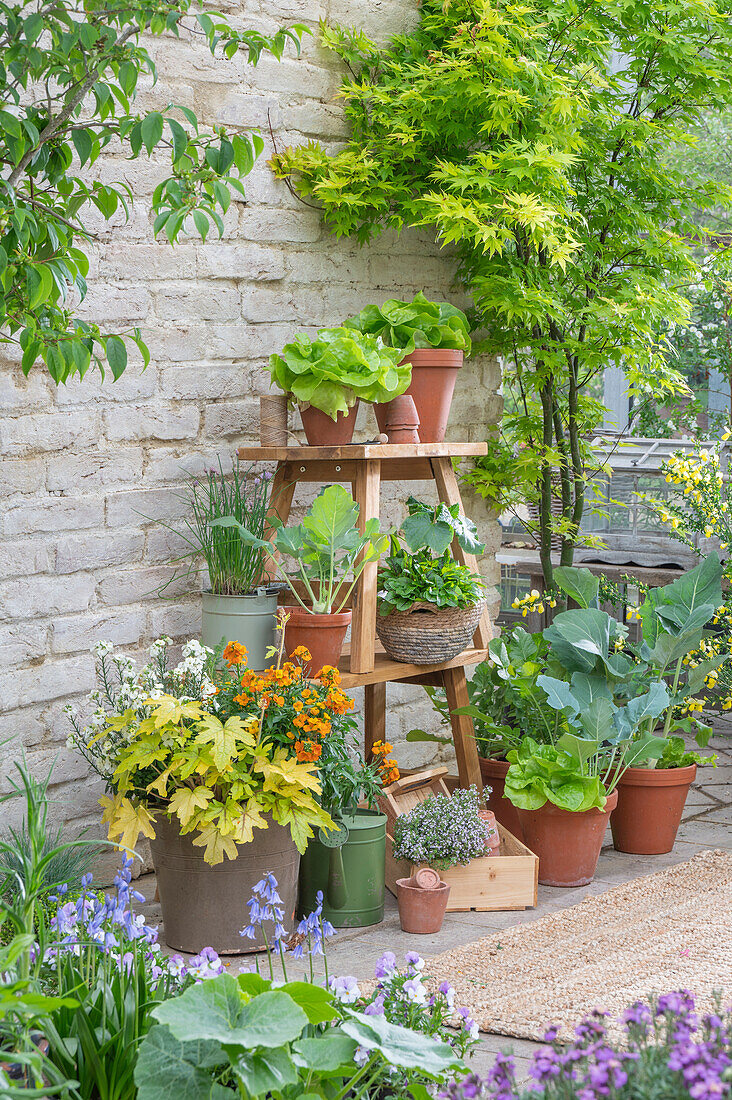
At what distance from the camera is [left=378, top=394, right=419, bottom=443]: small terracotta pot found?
3203 millimetres

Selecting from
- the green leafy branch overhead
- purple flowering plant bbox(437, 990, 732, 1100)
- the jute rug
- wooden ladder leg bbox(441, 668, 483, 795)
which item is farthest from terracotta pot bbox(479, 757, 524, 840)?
purple flowering plant bbox(437, 990, 732, 1100)

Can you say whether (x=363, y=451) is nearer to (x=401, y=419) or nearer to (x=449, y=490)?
(x=401, y=419)

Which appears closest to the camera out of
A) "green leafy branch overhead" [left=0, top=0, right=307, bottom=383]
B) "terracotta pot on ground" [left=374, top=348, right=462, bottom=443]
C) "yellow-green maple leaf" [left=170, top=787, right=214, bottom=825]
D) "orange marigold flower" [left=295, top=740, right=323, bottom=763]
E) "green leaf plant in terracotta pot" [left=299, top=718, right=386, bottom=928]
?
"green leafy branch overhead" [left=0, top=0, right=307, bottom=383]

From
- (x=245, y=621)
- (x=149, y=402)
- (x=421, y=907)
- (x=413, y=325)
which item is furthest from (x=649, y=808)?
(x=149, y=402)

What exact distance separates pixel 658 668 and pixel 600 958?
1071mm

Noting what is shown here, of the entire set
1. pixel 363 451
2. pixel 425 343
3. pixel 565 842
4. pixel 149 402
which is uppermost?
pixel 425 343

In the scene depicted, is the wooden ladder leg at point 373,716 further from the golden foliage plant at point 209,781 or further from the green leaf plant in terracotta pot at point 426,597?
the golden foliage plant at point 209,781

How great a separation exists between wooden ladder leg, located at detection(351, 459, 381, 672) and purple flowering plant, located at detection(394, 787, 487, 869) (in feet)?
1.38

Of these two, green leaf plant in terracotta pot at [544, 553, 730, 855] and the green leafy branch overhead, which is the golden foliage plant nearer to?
the green leafy branch overhead

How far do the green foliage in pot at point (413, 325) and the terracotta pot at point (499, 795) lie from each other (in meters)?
1.29

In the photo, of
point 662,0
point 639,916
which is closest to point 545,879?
point 639,916

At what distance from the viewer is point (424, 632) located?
10.4ft

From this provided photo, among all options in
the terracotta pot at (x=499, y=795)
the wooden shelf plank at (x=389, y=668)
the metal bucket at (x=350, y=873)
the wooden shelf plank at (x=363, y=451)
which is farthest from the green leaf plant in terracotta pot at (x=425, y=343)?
the metal bucket at (x=350, y=873)

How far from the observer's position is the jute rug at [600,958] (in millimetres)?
2379
